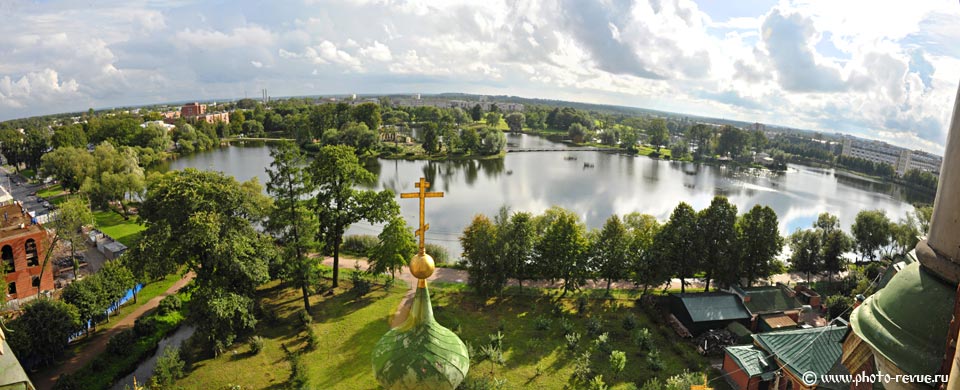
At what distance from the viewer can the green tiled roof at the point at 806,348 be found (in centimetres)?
1272

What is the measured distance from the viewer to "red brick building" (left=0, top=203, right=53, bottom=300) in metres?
20.1

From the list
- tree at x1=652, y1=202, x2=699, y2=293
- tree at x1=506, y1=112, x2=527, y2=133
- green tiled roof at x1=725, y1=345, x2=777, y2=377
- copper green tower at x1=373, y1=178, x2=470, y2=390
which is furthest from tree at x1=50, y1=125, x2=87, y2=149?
tree at x1=506, y1=112, x2=527, y2=133

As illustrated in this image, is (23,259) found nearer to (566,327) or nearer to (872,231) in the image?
(566,327)

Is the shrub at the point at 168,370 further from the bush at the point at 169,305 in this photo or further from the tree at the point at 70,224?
the tree at the point at 70,224

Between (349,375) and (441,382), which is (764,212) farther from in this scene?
(441,382)

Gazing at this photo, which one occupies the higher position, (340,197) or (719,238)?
(340,197)

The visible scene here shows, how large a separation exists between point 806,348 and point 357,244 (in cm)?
2232

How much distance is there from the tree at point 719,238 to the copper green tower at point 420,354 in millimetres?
19936

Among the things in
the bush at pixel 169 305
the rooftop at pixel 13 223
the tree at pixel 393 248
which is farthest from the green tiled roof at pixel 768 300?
the rooftop at pixel 13 223

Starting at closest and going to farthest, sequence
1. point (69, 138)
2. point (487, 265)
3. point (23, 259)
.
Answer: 1. point (23, 259)
2. point (487, 265)
3. point (69, 138)

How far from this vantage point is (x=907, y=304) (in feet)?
9.36

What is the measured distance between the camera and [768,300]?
20.6m

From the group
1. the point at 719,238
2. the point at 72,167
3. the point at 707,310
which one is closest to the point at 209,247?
the point at 707,310

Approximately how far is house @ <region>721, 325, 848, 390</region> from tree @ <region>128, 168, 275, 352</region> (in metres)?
16.2
